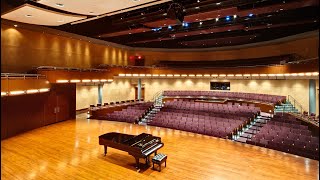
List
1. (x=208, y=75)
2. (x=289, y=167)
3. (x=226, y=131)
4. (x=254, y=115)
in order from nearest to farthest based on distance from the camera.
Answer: (x=289, y=167)
(x=226, y=131)
(x=254, y=115)
(x=208, y=75)

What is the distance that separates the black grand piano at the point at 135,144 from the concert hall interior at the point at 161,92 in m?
0.03

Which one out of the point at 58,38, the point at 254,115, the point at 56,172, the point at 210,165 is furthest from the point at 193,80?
the point at 56,172

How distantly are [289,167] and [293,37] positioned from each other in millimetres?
7949

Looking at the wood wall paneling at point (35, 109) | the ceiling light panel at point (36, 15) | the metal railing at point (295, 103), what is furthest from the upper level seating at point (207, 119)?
the ceiling light panel at point (36, 15)

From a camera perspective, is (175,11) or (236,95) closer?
(175,11)

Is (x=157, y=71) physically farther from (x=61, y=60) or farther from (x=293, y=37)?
(x=293, y=37)

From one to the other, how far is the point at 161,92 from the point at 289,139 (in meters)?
10.0

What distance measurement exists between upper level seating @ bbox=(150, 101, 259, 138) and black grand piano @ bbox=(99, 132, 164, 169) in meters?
3.31

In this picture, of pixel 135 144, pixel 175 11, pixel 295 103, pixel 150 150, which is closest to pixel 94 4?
pixel 175 11

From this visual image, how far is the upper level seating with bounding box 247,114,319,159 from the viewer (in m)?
6.06

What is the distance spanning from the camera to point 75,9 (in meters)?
6.27

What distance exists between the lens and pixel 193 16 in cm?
777

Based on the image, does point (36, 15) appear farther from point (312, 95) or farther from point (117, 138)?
point (312, 95)

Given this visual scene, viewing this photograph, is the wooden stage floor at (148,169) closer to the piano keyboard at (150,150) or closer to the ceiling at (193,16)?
the piano keyboard at (150,150)
